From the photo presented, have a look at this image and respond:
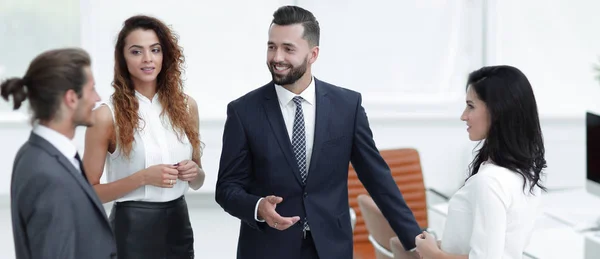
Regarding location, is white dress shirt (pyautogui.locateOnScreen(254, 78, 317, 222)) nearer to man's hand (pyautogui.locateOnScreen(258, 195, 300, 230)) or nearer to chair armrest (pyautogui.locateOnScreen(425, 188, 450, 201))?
man's hand (pyautogui.locateOnScreen(258, 195, 300, 230))

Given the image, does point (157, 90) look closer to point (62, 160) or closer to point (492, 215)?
point (62, 160)

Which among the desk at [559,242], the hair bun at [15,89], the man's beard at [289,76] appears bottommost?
the desk at [559,242]

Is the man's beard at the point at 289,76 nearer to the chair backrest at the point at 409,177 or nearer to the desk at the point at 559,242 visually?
the desk at the point at 559,242

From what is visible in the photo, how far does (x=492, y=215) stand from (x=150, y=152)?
132 centimetres

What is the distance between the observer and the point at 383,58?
5.71 meters

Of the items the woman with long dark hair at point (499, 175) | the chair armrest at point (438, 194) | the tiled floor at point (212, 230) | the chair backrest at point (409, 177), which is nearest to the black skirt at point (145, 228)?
the woman with long dark hair at point (499, 175)

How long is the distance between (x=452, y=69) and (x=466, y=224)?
3308mm

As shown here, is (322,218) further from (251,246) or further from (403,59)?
(403,59)

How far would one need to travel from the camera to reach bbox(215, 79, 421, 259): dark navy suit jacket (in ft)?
9.81

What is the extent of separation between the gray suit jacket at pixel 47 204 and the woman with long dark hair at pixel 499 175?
3.49 ft

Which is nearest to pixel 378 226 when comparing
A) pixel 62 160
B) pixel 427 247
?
pixel 427 247

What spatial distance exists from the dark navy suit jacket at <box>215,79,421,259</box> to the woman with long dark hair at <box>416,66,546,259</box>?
1.76ft

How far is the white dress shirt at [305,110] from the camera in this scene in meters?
3.03

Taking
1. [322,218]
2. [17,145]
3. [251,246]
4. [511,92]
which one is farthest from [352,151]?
[17,145]
